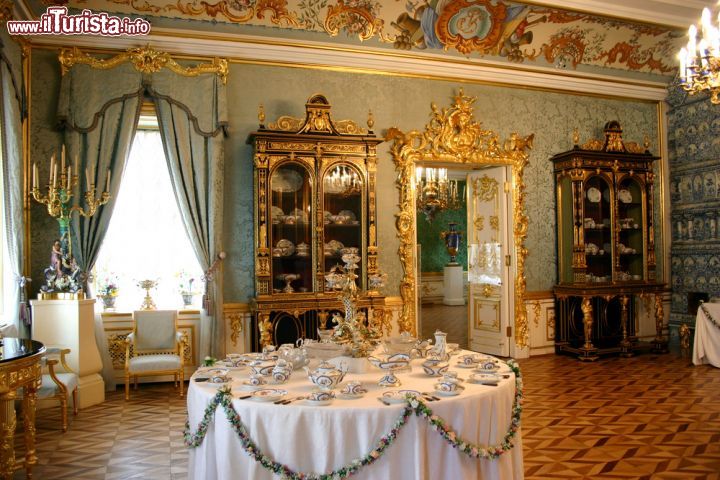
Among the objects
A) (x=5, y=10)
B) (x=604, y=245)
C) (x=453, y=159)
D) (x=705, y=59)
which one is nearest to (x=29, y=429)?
(x=5, y=10)

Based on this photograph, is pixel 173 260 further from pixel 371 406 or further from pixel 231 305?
pixel 371 406

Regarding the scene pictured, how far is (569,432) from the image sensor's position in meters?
4.88

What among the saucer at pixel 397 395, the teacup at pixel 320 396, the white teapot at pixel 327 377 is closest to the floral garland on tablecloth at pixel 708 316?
the saucer at pixel 397 395

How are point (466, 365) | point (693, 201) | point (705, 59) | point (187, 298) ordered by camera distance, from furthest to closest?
1. point (693, 201)
2. point (187, 298)
3. point (705, 59)
4. point (466, 365)

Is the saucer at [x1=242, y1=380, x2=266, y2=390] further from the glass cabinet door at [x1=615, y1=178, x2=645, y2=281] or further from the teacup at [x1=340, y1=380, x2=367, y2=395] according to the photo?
the glass cabinet door at [x1=615, y1=178, x2=645, y2=281]

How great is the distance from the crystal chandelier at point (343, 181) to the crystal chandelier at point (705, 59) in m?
3.39

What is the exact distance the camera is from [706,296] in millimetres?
8719

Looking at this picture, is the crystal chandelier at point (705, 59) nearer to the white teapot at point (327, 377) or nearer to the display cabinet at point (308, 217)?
the display cabinet at point (308, 217)

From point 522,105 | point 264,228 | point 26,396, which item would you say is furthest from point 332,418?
point 522,105

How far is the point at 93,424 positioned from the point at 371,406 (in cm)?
350

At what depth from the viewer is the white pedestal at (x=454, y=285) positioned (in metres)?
15.8

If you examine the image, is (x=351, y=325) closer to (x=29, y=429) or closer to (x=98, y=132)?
(x=29, y=429)

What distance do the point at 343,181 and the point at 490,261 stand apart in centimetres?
273

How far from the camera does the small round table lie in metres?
3.49
